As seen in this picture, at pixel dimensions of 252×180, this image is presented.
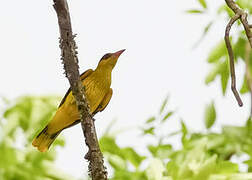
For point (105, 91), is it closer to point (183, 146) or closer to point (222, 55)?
point (183, 146)

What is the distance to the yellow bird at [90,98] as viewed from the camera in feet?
12.2

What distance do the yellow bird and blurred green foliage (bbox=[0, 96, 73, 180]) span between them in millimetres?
184

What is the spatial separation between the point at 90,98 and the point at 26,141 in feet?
4.09

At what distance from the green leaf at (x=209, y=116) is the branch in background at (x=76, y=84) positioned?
6.36 ft


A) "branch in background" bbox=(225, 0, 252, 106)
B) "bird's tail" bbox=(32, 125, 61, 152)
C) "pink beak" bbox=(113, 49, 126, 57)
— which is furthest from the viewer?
"bird's tail" bbox=(32, 125, 61, 152)

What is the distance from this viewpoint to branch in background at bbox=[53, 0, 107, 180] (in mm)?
2303

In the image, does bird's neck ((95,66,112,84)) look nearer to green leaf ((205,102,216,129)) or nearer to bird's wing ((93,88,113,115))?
bird's wing ((93,88,113,115))

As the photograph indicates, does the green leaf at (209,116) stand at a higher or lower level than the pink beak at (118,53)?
higher

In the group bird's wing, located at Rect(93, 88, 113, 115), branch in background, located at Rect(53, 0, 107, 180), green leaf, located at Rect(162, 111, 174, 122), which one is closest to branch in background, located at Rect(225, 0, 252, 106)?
branch in background, located at Rect(53, 0, 107, 180)

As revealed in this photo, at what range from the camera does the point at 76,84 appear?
2.66 m

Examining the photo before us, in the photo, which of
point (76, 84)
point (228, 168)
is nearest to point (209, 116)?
point (228, 168)

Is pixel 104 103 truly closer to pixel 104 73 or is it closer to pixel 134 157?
pixel 104 73

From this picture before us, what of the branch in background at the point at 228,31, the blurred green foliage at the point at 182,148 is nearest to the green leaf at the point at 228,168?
the blurred green foliage at the point at 182,148

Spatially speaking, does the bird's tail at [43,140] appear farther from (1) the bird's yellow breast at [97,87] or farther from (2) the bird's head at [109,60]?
(2) the bird's head at [109,60]
